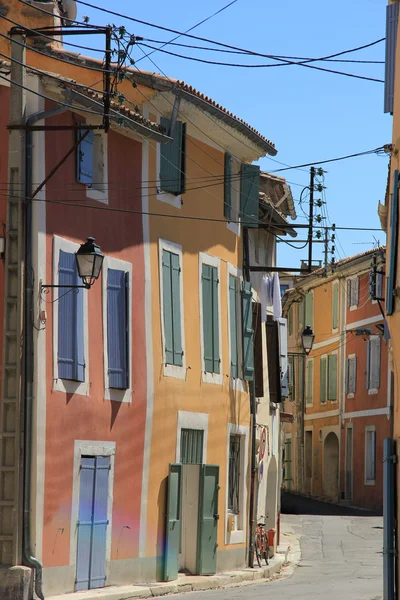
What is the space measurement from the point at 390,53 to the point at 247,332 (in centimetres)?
1073

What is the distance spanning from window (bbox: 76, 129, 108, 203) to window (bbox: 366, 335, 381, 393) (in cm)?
3076

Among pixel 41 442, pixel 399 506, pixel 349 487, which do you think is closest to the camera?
pixel 399 506

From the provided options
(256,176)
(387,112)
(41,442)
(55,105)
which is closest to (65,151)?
(55,105)

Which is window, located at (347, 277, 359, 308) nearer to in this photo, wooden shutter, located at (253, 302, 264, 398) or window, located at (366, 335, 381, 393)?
window, located at (366, 335, 381, 393)

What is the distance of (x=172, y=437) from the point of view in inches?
872

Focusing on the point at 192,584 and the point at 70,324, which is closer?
the point at 70,324

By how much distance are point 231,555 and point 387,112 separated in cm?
1167

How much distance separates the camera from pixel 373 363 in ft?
165

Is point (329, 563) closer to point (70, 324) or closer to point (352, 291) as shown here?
point (70, 324)

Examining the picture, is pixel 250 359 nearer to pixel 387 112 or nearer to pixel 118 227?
pixel 118 227

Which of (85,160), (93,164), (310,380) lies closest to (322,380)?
(310,380)

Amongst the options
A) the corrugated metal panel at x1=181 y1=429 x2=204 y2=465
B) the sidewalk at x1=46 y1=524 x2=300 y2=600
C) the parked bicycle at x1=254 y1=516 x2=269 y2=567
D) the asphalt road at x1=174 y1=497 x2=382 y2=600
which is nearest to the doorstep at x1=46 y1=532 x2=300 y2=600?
the sidewalk at x1=46 y1=524 x2=300 y2=600

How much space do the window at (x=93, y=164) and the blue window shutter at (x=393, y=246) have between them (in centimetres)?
647

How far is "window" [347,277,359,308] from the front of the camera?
2053 inches
